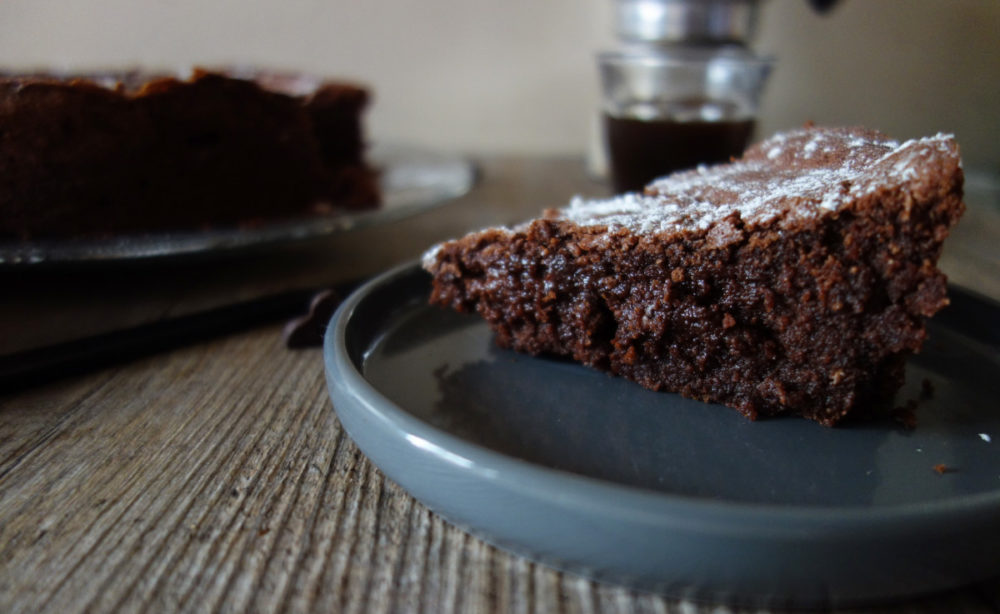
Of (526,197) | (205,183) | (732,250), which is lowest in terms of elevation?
(526,197)

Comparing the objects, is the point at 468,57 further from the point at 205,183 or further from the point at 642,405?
the point at 642,405

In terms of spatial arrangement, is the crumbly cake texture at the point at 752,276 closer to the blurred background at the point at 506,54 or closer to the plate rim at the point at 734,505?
the plate rim at the point at 734,505

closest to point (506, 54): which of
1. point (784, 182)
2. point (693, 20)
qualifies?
point (693, 20)

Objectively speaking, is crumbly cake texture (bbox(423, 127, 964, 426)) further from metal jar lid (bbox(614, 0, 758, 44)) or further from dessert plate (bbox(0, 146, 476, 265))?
metal jar lid (bbox(614, 0, 758, 44))

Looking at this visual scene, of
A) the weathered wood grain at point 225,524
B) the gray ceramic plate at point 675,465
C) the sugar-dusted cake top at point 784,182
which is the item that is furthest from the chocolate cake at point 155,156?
the sugar-dusted cake top at point 784,182

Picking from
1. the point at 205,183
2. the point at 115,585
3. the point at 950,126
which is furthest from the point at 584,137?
the point at 115,585
